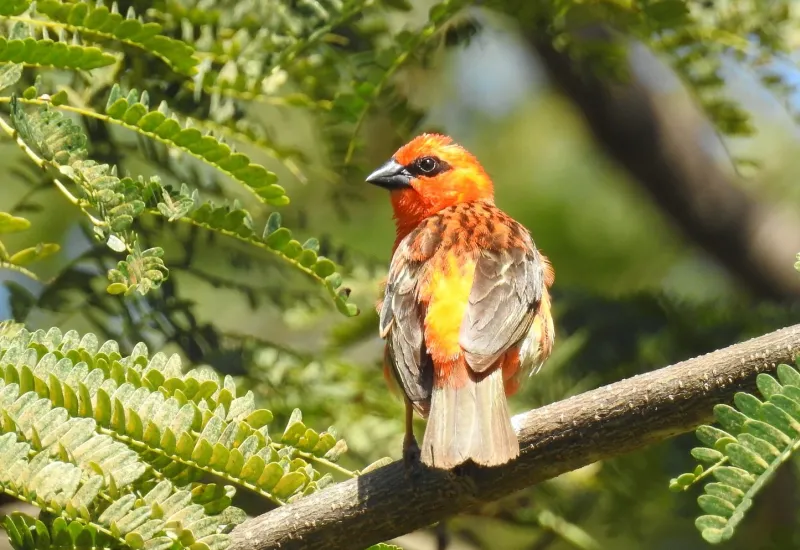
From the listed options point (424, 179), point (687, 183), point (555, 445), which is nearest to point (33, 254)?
point (555, 445)

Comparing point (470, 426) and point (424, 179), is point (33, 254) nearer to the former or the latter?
point (470, 426)

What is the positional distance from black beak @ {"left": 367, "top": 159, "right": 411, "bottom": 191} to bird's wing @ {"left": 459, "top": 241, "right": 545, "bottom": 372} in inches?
38.3

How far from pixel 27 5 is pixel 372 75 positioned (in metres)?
1.17

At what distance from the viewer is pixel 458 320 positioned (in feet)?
11.8

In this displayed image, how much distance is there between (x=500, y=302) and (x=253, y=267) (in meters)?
1.11

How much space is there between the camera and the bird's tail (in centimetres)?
277

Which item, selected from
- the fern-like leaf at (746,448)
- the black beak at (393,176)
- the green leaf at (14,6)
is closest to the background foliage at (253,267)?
the green leaf at (14,6)

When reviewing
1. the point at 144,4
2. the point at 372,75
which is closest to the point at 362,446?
the point at 372,75

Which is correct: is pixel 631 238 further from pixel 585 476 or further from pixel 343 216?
pixel 343 216

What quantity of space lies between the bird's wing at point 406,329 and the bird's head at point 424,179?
0.86 metres

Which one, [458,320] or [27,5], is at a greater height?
[27,5]

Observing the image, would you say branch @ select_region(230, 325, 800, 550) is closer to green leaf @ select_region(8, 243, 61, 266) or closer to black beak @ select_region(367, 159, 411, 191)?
green leaf @ select_region(8, 243, 61, 266)

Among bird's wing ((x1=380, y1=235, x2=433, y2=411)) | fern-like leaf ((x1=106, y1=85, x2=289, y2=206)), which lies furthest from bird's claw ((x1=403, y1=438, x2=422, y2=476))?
fern-like leaf ((x1=106, y1=85, x2=289, y2=206))

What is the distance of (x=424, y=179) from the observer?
16.8 ft
